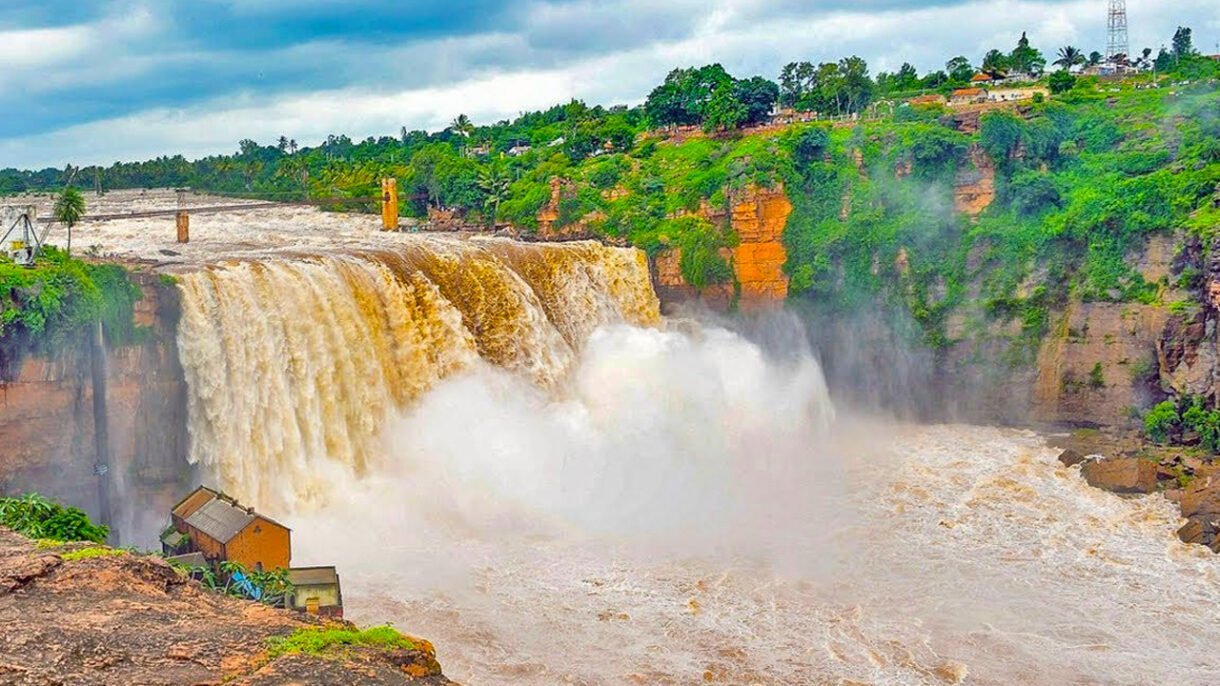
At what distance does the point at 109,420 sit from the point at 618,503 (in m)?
11.8

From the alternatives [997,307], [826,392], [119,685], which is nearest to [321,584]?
[119,685]

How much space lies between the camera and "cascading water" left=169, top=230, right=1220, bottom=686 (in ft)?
69.0

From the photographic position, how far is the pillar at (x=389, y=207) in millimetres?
43688

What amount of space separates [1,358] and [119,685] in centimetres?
1279

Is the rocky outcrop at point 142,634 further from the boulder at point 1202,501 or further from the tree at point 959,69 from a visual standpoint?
the tree at point 959,69

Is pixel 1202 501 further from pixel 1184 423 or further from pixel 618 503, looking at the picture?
pixel 618 503

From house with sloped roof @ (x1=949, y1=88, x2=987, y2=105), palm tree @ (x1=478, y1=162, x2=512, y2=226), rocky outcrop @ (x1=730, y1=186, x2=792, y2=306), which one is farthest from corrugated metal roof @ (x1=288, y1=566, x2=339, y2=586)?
house with sloped roof @ (x1=949, y1=88, x2=987, y2=105)

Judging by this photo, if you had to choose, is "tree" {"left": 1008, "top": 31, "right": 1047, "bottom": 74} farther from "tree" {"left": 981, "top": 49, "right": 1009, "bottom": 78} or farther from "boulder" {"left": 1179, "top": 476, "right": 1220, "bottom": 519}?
"boulder" {"left": 1179, "top": 476, "right": 1220, "bottom": 519}

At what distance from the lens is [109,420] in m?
23.6

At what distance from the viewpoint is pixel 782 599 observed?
23000 mm

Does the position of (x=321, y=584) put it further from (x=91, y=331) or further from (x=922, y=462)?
(x=922, y=462)

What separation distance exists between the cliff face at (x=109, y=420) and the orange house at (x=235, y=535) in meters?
3.40

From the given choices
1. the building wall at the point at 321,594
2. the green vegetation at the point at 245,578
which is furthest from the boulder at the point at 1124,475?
the green vegetation at the point at 245,578

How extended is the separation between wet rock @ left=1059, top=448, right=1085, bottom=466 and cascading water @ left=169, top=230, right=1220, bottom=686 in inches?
28.3
